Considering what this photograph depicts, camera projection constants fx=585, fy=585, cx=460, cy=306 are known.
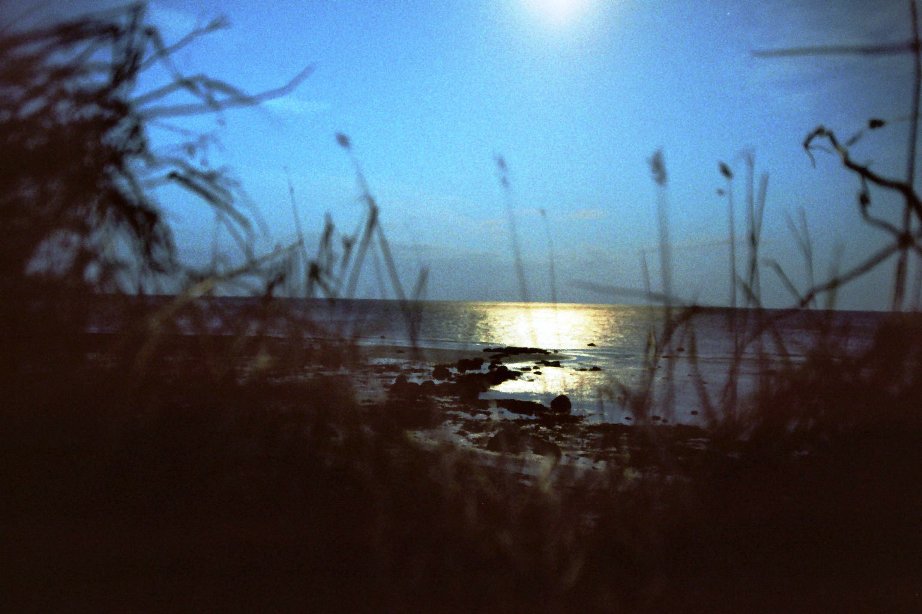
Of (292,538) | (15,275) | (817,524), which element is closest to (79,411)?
(15,275)

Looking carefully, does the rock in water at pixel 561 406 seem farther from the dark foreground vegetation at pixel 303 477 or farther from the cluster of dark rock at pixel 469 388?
the dark foreground vegetation at pixel 303 477

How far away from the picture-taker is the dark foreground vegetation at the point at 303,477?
1.09 metres

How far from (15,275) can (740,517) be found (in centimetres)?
205

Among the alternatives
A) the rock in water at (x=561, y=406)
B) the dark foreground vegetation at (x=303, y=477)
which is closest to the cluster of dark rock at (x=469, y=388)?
the rock in water at (x=561, y=406)

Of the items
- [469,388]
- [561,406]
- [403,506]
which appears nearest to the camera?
[403,506]

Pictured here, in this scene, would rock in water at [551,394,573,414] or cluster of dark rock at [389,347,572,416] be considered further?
rock in water at [551,394,573,414]

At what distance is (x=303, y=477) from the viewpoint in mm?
1492

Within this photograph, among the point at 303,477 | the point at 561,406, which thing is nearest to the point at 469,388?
the point at 561,406

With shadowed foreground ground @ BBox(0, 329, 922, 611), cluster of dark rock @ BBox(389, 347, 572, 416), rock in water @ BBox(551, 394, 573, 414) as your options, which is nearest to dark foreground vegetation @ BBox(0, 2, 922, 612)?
shadowed foreground ground @ BBox(0, 329, 922, 611)

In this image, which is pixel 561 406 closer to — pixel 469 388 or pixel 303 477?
pixel 469 388

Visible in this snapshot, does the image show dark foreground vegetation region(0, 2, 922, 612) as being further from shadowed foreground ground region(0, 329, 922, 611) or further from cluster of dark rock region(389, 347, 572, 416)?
cluster of dark rock region(389, 347, 572, 416)

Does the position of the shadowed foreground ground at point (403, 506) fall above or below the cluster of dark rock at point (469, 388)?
above

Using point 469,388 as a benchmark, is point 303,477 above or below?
above

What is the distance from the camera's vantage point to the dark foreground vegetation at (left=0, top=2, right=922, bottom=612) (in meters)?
1.09
